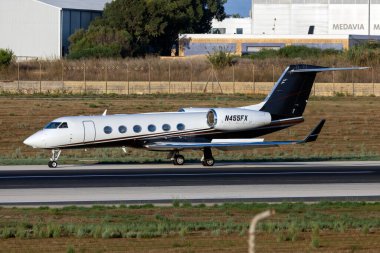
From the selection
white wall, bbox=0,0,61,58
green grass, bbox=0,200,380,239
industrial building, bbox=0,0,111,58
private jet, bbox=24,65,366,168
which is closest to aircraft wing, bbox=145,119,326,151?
private jet, bbox=24,65,366,168

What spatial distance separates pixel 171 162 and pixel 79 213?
14.4 m

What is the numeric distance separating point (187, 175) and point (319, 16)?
7635 cm

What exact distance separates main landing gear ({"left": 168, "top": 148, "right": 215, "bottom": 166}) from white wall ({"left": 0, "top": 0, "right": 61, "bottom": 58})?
196 feet

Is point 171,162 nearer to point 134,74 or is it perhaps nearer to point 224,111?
point 224,111

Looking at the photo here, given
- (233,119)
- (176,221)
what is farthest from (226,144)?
(176,221)

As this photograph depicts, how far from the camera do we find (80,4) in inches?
4067

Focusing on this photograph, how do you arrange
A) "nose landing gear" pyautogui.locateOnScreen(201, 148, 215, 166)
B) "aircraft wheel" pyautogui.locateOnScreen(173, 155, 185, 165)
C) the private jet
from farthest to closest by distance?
"aircraft wheel" pyautogui.locateOnScreen(173, 155, 185, 165), "nose landing gear" pyautogui.locateOnScreen(201, 148, 215, 166), the private jet

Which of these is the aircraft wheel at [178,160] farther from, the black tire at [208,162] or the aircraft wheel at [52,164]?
the aircraft wheel at [52,164]

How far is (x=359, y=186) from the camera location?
27.7 metres

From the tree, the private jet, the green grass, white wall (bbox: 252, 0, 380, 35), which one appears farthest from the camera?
white wall (bbox: 252, 0, 380, 35)

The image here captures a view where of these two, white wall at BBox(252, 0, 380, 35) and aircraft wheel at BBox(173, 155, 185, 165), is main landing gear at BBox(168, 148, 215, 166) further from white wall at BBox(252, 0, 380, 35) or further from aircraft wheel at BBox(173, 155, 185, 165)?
white wall at BBox(252, 0, 380, 35)

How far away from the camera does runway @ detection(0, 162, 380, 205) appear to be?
2500 centimetres

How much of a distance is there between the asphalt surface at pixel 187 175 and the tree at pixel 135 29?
184ft

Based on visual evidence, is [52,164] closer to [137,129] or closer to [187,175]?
[137,129]
